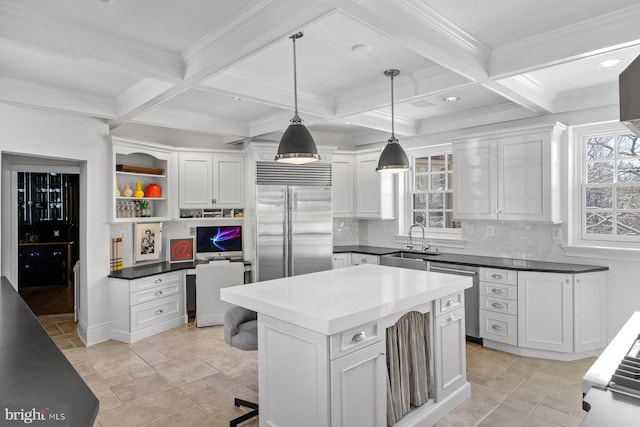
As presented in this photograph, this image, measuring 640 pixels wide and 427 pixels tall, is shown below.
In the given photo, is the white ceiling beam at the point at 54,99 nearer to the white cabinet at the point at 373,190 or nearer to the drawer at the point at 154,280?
the drawer at the point at 154,280

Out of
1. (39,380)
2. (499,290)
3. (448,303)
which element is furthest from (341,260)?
(39,380)

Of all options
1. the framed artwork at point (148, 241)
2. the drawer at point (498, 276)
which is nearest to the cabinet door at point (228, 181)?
the framed artwork at point (148, 241)

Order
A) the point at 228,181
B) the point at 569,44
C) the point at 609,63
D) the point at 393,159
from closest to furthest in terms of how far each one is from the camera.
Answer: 1. the point at 569,44
2. the point at 609,63
3. the point at 393,159
4. the point at 228,181

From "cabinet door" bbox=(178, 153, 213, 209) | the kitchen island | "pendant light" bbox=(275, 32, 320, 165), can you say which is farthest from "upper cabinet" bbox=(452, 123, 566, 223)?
"cabinet door" bbox=(178, 153, 213, 209)

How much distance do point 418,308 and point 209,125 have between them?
3670mm

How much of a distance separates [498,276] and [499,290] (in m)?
0.15

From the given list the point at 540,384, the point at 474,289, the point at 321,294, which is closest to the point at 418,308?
the point at 321,294

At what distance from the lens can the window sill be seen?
12.6ft

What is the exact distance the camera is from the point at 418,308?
268 cm

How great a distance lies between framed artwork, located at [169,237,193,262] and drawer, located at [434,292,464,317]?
3.80 metres

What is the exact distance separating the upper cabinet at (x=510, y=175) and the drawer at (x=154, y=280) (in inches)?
143

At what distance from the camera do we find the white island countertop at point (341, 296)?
2.12 meters

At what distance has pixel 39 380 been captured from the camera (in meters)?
1.21

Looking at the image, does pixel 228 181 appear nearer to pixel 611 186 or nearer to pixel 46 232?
pixel 611 186
